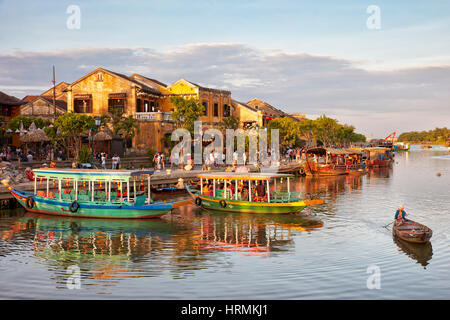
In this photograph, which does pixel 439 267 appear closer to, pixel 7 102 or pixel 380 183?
pixel 380 183

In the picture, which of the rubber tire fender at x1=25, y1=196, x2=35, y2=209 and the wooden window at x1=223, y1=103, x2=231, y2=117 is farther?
the wooden window at x1=223, y1=103, x2=231, y2=117

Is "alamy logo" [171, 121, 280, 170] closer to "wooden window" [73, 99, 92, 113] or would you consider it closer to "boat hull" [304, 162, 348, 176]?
"boat hull" [304, 162, 348, 176]

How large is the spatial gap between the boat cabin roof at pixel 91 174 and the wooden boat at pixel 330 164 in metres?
32.1

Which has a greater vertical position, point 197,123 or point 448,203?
point 197,123

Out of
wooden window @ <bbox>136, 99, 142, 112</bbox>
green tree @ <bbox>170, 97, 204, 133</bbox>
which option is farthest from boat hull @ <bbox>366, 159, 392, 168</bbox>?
wooden window @ <bbox>136, 99, 142, 112</bbox>

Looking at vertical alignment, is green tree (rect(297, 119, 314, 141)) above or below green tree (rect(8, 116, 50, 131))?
above

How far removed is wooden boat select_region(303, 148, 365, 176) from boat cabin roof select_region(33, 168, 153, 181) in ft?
105

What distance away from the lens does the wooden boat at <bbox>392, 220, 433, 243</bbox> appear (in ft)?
65.2

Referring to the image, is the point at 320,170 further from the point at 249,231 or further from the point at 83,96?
the point at 249,231

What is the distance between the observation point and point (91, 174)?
26.8 m

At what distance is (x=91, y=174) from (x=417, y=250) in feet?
58.1

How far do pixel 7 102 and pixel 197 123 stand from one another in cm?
2362
